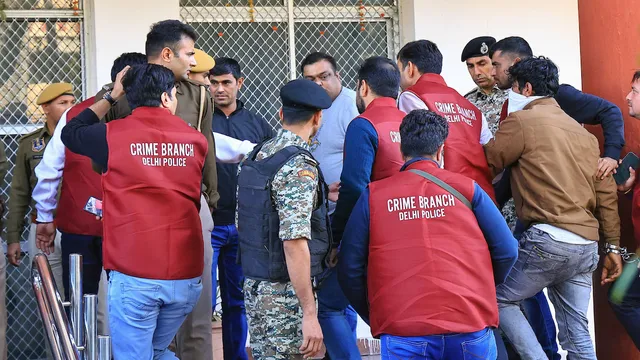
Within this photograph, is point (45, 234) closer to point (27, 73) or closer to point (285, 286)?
point (27, 73)

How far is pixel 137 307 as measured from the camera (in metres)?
4.20

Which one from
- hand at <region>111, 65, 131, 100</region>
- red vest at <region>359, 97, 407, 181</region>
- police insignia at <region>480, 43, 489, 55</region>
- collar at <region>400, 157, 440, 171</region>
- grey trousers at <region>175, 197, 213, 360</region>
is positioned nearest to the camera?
collar at <region>400, 157, 440, 171</region>

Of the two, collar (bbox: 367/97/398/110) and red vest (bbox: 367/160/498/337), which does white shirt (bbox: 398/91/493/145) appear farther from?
red vest (bbox: 367/160/498/337)

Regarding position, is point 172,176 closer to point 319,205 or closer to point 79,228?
point 319,205

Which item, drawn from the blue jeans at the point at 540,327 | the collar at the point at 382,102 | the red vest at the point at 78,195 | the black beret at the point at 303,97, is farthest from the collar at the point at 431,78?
the red vest at the point at 78,195

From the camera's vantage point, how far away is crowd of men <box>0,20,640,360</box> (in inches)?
151

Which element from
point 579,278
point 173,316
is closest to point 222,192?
point 173,316

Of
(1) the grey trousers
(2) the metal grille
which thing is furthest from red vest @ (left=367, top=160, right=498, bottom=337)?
(2) the metal grille

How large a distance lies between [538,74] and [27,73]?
3846 mm

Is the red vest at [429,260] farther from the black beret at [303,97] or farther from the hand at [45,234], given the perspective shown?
the hand at [45,234]

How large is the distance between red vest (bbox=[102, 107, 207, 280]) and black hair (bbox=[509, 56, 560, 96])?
1.89 m

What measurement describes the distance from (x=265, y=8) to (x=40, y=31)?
1.72m

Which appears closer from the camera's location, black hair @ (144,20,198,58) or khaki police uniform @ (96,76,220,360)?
black hair @ (144,20,198,58)

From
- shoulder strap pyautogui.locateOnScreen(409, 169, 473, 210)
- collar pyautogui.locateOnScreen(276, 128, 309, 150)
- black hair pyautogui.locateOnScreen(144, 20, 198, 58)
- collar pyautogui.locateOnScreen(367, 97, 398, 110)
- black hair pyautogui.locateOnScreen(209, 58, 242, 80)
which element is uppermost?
black hair pyautogui.locateOnScreen(144, 20, 198, 58)
